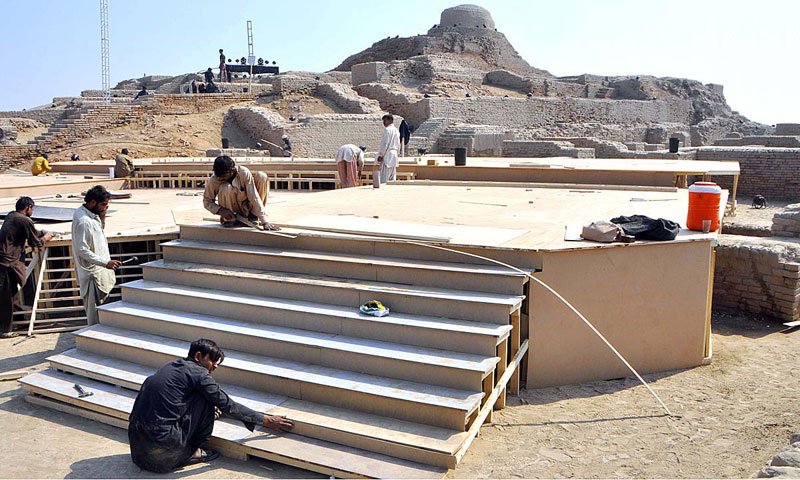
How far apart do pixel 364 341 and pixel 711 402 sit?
246 centimetres

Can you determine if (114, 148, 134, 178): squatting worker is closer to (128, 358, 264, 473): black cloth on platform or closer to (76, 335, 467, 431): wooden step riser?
(76, 335, 467, 431): wooden step riser

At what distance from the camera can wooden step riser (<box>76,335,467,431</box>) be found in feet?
11.2

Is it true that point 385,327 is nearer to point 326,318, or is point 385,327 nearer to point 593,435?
point 326,318

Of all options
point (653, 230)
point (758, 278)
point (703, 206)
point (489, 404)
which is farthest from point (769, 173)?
point (489, 404)

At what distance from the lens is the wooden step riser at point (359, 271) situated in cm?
417

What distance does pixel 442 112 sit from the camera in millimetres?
25859

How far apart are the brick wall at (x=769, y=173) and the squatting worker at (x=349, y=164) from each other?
30.2ft

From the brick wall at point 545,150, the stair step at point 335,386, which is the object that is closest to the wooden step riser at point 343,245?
the stair step at point 335,386

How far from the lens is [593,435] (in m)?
3.76

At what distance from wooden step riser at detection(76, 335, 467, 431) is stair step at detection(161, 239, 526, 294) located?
1.04m

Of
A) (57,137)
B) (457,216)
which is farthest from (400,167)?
(57,137)

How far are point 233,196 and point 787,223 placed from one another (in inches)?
303

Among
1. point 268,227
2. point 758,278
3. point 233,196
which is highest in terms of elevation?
point 233,196

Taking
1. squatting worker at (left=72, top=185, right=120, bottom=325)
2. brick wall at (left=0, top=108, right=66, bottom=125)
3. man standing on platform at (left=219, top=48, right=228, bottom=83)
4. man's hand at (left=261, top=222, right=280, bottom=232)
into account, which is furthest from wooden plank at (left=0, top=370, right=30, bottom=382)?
man standing on platform at (left=219, top=48, right=228, bottom=83)
